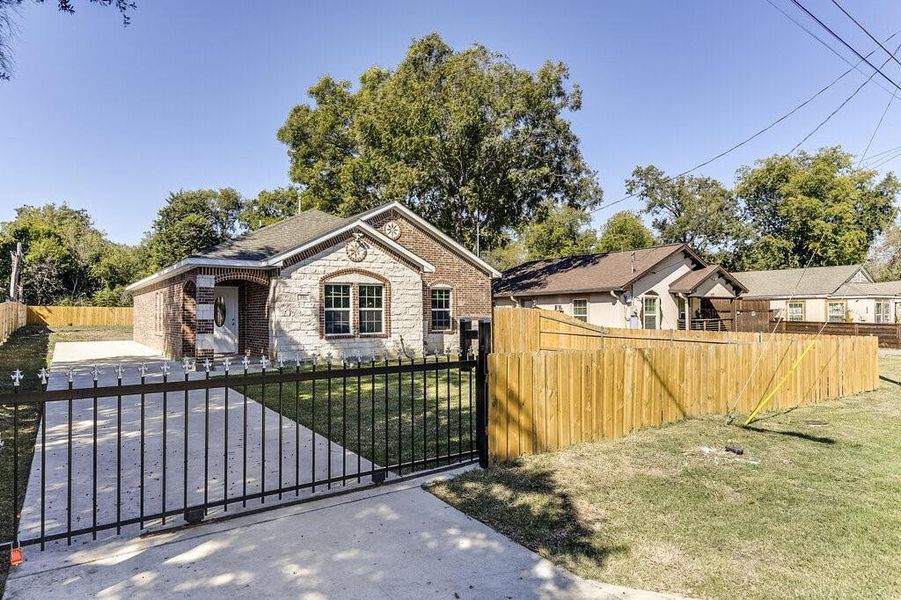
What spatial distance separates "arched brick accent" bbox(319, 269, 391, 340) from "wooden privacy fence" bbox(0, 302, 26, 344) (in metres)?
14.6

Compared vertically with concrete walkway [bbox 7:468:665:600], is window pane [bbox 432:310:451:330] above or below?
above

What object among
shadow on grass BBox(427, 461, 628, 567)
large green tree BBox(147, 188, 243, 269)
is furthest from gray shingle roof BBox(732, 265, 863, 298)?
large green tree BBox(147, 188, 243, 269)

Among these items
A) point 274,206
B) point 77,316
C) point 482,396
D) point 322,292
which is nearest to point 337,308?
point 322,292

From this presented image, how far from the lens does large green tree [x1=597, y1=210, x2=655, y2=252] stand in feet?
151

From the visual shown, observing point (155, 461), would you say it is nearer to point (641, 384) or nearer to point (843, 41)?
point (641, 384)

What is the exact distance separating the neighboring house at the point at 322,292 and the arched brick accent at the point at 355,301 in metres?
0.03

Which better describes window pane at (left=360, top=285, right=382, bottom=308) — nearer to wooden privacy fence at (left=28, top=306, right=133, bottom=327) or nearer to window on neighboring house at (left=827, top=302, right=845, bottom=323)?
window on neighboring house at (left=827, top=302, right=845, bottom=323)

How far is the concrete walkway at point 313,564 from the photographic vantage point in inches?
122

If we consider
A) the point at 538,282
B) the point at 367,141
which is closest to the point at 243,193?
the point at 367,141

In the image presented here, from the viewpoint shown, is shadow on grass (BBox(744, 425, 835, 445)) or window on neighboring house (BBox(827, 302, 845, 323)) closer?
shadow on grass (BBox(744, 425, 835, 445))

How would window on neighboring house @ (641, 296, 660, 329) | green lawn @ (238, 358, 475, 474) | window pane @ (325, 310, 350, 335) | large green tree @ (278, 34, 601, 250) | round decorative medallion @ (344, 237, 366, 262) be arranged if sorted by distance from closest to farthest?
green lawn @ (238, 358, 475, 474) → window pane @ (325, 310, 350, 335) → round decorative medallion @ (344, 237, 366, 262) → window on neighboring house @ (641, 296, 660, 329) → large green tree @ (278, 34, 601, 250)

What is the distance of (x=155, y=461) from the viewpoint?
5660 mm

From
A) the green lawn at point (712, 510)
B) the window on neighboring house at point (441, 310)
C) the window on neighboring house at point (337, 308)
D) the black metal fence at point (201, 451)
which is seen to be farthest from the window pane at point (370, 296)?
the green lawn at point (712, 510)

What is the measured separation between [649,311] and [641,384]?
54.9 ft
